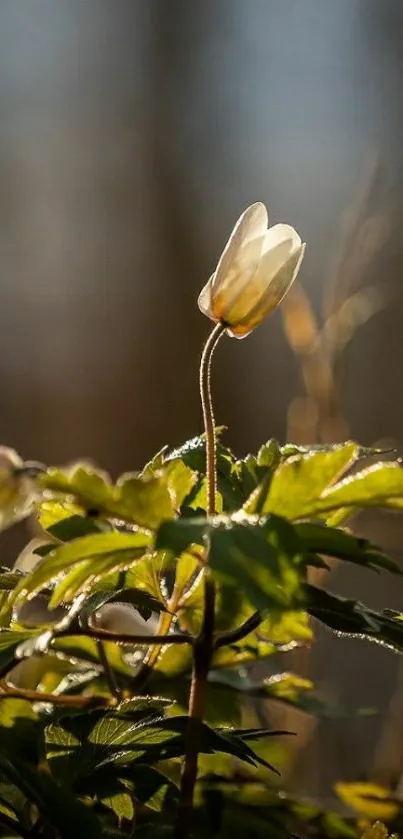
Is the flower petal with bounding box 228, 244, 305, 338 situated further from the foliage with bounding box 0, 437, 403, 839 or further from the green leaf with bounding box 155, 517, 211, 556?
the green leaf with bounding box 155, 517, 211, 556

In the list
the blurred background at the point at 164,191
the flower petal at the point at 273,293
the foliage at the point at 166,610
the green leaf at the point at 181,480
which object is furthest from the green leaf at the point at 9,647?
the blurred background at the point at 164,191

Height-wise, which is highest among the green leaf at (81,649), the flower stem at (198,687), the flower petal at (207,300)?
the flower petal at (207,300)

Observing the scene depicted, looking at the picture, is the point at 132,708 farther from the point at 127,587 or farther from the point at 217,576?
the point at 217,576

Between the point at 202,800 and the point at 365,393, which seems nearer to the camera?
the point at 202,800

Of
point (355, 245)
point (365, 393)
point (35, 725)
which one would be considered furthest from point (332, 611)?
point (365, 393)

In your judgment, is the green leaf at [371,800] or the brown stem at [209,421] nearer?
the brown stem at [209,421]

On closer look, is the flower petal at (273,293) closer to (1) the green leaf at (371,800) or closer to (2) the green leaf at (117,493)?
(2) the green leaf at (117,493)

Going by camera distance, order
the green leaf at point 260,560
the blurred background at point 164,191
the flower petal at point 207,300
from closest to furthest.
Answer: the green leaf at point 260,560
the flower petal at point 207,300
the blurred background at point 164,191

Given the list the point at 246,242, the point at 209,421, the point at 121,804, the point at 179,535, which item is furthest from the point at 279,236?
the point at 121,804
